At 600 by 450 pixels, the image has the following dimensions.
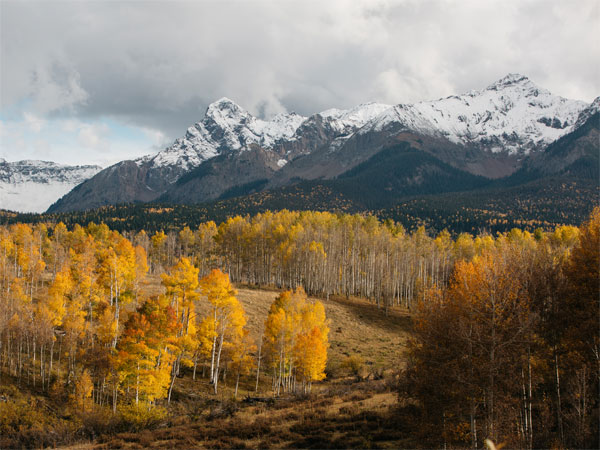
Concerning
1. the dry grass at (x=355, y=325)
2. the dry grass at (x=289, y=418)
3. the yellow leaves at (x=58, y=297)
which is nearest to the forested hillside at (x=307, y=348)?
the yellow leaves at (x=58, y=297)

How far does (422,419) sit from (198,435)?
15.5 metres

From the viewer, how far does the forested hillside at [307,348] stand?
20.2m

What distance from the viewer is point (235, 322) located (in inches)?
1805

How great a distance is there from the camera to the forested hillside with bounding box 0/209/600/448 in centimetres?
2023

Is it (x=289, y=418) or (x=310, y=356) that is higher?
(x=310, y=356)

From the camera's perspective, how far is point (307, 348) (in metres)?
43.9

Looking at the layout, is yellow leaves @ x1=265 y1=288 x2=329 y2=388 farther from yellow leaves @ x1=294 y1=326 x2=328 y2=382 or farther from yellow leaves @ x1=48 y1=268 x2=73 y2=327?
yellow leaves @ x1=48 y1=268 x2=73 y2=327

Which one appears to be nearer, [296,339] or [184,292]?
[184,292]

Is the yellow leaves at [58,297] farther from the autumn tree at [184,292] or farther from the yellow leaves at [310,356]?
the yellow leaves at [310,356]

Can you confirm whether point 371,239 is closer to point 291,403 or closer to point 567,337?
point 291,403

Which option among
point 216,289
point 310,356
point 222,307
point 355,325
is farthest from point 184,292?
point 355,325

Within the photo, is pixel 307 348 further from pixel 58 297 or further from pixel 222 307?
pixel 58 297

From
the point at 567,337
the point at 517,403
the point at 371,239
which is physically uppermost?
the point at 371,239

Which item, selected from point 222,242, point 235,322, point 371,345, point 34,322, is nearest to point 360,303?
point 371,345
